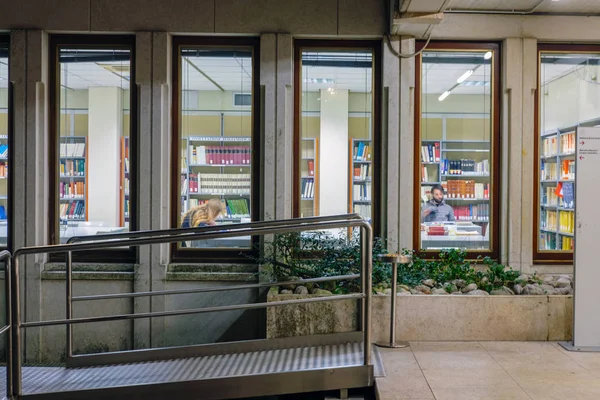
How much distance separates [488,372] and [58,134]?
509cm

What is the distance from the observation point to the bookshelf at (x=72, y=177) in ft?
21.8

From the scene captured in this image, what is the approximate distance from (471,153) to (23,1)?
5.20 metres

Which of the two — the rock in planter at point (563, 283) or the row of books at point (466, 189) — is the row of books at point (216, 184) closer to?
the row of books at point (466, 189)

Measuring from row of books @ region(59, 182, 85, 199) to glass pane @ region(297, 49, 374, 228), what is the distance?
2.43 metres

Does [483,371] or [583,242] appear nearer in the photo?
[483,371]

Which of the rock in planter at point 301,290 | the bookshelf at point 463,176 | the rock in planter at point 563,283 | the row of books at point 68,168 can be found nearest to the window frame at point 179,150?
the row of books at point 68,168

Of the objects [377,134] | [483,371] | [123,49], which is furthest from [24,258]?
[483,371]

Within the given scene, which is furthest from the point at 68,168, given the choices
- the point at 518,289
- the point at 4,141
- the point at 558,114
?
the point at 558,114

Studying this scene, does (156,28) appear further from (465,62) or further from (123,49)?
(465,62)

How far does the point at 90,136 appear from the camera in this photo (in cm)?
673

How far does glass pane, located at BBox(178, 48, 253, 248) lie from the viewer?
668 cm

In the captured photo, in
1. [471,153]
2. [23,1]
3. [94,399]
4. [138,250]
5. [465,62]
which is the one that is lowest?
[94,399]

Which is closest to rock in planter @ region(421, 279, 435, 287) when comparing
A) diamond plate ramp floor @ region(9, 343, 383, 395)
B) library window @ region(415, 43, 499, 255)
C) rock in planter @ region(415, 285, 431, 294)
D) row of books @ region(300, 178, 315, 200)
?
rock in planter @ region(415, 285, 431, 294)

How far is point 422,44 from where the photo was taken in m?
6.58
